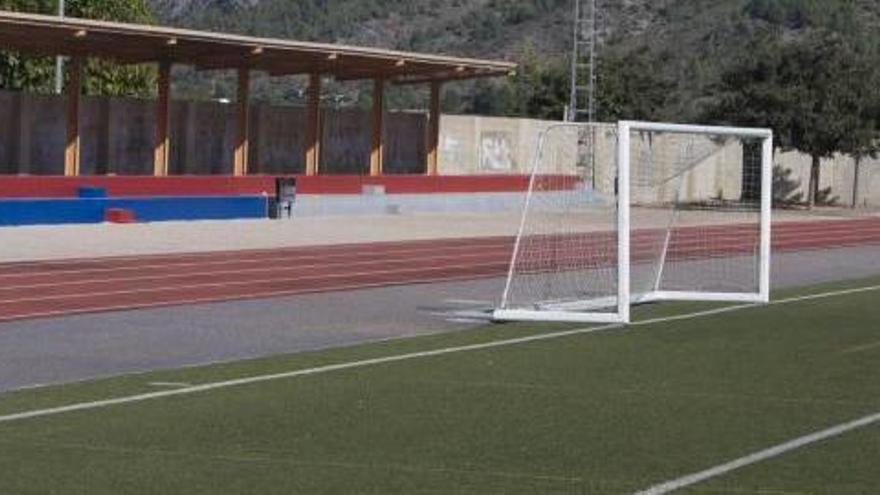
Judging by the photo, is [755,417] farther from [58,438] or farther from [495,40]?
[495,40]

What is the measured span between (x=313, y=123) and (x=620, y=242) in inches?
1413

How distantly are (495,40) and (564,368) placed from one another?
129m

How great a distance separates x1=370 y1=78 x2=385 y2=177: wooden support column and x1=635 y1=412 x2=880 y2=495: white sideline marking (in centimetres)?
4563

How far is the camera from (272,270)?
27.6 meters

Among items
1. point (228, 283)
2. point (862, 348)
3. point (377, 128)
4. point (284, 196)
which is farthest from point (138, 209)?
point (862, 348)

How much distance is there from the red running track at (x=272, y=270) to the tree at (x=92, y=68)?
34284mm

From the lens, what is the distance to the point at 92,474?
947 centimetres

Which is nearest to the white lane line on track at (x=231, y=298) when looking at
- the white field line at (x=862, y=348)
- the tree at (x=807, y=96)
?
the white field line at (x=862, y=348)

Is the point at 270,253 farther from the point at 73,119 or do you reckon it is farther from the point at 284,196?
the point at 73,119

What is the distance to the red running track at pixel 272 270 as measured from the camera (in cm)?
2211

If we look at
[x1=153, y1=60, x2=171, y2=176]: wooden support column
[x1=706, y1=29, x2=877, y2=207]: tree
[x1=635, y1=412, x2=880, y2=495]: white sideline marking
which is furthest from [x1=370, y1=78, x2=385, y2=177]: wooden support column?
[x1=635, y1=412, x2=880, y2=495]: white sideline marking

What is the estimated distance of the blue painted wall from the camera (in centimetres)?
3809

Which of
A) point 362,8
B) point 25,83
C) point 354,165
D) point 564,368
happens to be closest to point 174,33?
point 354,165

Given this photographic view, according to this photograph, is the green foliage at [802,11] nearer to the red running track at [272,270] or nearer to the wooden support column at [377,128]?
the wooden support column at [377,128]
